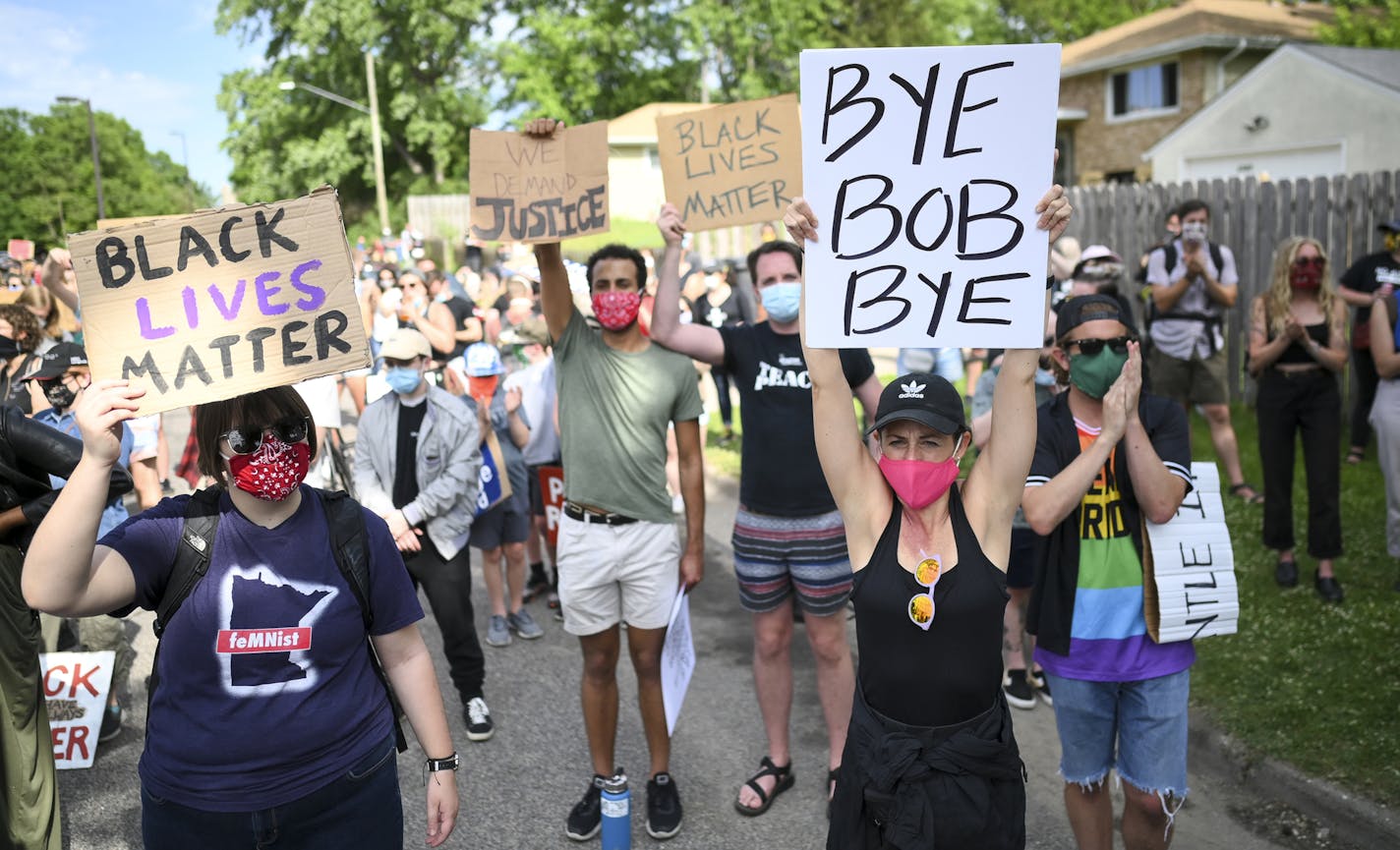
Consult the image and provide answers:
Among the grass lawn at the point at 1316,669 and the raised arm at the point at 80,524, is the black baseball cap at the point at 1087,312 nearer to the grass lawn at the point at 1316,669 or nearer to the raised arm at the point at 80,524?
the grass lawn at the point at 1316,669

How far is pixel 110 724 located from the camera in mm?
5703

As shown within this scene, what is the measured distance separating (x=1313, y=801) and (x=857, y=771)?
102 inches

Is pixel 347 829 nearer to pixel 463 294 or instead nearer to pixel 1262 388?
pixel 1262 388

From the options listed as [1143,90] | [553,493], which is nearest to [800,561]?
[553,493]

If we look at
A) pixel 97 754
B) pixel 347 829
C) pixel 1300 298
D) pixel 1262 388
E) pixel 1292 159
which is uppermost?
pixel 1292 159

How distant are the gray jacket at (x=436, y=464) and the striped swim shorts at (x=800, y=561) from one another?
5.38 feet

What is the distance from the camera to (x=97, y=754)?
5496mm

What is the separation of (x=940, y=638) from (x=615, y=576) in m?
1.89

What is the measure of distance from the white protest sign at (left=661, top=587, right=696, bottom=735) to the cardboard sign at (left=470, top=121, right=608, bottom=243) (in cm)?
164

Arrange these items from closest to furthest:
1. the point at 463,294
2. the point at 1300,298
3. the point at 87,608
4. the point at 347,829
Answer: the point at 87,608
the point at 347,829
the point at 1300,298
the point at 463,294

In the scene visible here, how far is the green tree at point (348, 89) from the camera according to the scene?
4600 centimetres

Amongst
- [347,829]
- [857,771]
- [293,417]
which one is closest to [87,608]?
[293,417]

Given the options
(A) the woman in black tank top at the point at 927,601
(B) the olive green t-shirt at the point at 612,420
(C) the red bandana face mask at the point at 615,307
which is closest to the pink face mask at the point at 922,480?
(A) the woman in black tank top at the point at 927,601

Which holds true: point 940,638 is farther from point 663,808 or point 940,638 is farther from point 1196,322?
point 1196,322
